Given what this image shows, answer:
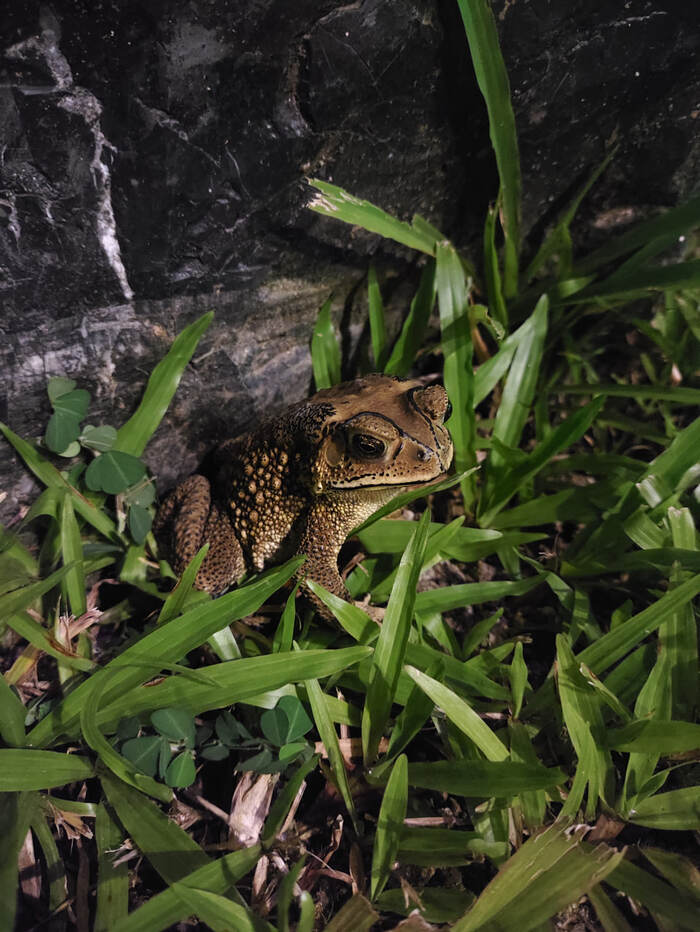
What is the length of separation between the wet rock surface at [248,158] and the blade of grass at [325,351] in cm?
6

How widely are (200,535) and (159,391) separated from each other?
0.51 m

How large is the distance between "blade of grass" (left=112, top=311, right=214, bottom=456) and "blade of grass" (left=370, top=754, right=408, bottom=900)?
1313 millimetres

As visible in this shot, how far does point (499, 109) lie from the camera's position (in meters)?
2.05

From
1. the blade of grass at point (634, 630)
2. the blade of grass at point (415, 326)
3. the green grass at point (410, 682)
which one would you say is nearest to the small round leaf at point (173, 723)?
the green grass at point (410, 682)

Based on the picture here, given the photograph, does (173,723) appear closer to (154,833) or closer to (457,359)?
(154,833)

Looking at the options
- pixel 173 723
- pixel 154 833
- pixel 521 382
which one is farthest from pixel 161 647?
pixel 521 382

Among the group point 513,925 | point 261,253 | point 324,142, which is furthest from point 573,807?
point 324,142

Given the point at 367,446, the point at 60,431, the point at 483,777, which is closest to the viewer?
the point at 483,777

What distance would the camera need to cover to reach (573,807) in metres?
1.59

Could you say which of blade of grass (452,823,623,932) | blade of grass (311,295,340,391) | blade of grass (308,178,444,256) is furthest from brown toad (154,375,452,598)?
blade of grass (452,823,623,932)

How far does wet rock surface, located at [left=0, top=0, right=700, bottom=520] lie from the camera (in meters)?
1.56

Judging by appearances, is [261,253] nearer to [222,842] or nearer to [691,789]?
[222,842]

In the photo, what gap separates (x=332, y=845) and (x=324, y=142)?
2.02m

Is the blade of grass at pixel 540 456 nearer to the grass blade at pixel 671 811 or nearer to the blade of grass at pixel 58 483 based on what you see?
the grass blade at pixel 671 811
